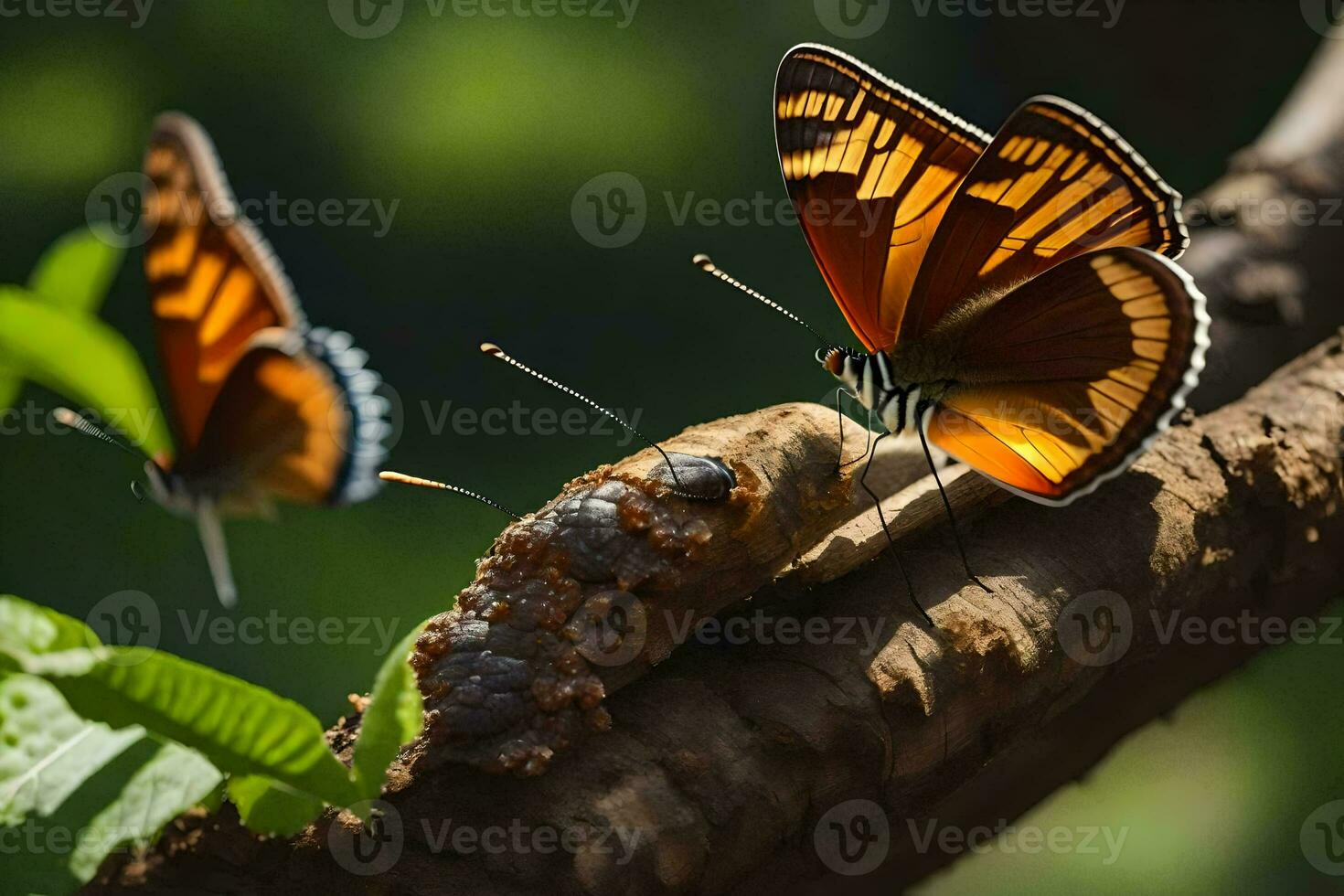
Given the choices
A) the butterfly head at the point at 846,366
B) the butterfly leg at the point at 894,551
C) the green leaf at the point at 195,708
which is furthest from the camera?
the butterfly head at the point at 846,366

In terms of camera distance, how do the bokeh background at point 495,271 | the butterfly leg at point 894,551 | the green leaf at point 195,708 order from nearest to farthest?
1. the green leaf at point 195,708
2. the butterfly leg at point 894,551
3. the bokeh background at point 495,271

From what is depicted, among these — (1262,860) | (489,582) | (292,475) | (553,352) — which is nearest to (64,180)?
(553,352)

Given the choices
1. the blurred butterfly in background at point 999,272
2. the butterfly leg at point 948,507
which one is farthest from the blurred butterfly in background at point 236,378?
the butterfly leg at point 948,507

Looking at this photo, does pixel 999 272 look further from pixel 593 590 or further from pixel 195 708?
pixel 195 708

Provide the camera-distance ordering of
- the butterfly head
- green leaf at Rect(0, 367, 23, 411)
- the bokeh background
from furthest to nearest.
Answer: the bokeh background
the butterfly head
green leaf at Rect(0, 367, 23, 411)

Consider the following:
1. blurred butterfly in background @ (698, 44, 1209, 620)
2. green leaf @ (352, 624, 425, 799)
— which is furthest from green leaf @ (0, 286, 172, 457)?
blurred butterfly in background @ (698, 44, 1209, 620)

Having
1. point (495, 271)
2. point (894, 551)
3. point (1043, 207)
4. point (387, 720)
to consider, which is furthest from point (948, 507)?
point (495, 271)

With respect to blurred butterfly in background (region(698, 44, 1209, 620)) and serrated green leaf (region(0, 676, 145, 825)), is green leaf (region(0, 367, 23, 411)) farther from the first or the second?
blurred butterfly in background (region(698, 44, 1209, 620))

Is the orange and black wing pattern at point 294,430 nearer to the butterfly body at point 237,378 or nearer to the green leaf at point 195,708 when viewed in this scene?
the butterfly body at point 237,378
